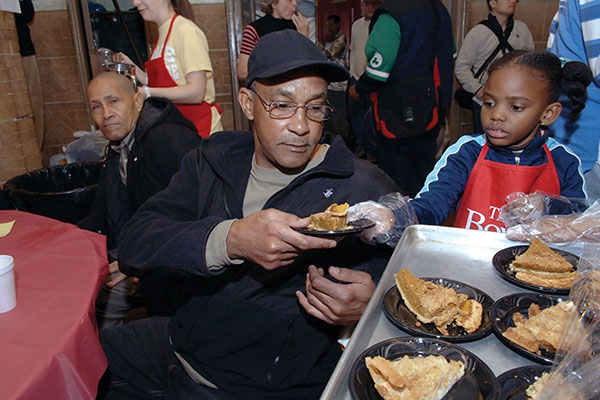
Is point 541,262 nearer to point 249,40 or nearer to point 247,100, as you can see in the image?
point 247,100

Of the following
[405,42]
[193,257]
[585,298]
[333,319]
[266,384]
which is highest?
[405,42]

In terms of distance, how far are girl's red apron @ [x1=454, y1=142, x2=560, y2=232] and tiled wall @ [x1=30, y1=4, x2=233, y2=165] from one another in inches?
169

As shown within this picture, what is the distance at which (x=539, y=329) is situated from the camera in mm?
1032

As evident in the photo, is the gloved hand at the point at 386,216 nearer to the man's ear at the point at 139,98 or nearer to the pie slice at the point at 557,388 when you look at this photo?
the pie slice at the point at 557,388

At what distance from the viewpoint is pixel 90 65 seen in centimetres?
563

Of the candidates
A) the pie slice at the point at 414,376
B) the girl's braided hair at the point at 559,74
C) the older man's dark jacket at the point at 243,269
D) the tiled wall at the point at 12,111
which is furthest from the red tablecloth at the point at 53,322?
the tiled wall at the point at 12,111

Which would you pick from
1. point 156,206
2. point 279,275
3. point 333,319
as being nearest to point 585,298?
point 333,319

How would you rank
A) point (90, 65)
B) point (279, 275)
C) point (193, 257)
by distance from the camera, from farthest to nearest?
point (90, 65) < point (279, 275) < point (193, 257)

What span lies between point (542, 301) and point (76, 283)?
155 cm

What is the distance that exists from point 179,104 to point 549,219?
8.49 ft

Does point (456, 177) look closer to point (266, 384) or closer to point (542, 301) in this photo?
point (542, 301)

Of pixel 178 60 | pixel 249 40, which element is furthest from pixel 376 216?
pixel 249 40

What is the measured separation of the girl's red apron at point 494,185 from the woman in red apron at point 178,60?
81.4 inches

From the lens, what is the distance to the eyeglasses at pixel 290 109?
172cm
